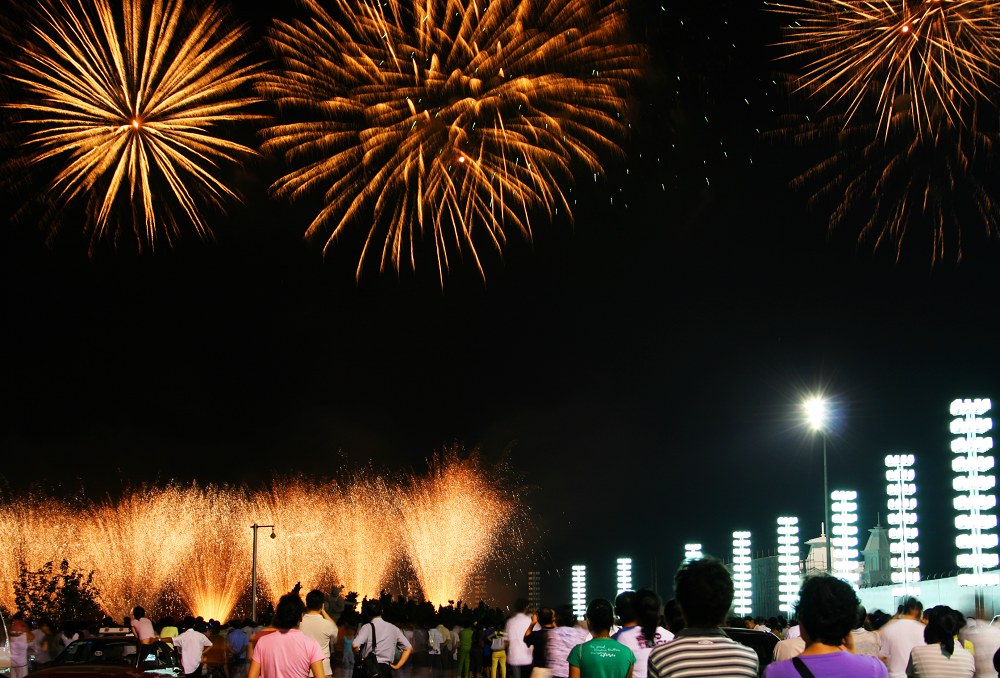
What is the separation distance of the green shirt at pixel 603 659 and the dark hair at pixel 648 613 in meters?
0.56

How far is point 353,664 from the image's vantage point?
1255 centimetres

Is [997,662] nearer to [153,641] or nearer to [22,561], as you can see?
[153,641]

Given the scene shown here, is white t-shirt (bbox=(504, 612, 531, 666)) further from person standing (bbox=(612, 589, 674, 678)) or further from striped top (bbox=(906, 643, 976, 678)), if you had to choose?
striped top (bbox=(906, 643, 976, 678))

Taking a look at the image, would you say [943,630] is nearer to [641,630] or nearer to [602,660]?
[641,630]

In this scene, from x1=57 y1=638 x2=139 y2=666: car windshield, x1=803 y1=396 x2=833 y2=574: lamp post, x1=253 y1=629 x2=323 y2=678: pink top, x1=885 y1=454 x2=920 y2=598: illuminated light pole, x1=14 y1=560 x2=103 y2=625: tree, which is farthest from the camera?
x1=885 y1=454 x2=920 y2=598: illuminated light pole

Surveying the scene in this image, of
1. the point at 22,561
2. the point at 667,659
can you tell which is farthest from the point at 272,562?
the point at 667,659

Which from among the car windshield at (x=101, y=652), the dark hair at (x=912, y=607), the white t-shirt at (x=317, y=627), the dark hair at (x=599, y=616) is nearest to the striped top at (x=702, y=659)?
the dark hair at (x=599, y=616)

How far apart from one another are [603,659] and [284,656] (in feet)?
6.84

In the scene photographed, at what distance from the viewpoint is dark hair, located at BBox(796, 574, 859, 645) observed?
468 cm

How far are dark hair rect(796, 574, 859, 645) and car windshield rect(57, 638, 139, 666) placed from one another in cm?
1164

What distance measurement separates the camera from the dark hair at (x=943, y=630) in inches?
335

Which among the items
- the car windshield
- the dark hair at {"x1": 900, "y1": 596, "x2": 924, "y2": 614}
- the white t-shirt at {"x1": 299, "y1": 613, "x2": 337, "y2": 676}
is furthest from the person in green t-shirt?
the car windshield

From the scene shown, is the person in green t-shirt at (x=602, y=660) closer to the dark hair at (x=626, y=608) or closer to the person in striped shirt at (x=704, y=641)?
the dark hair at (x=626, y=608)

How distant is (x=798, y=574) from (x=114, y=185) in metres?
76.1
